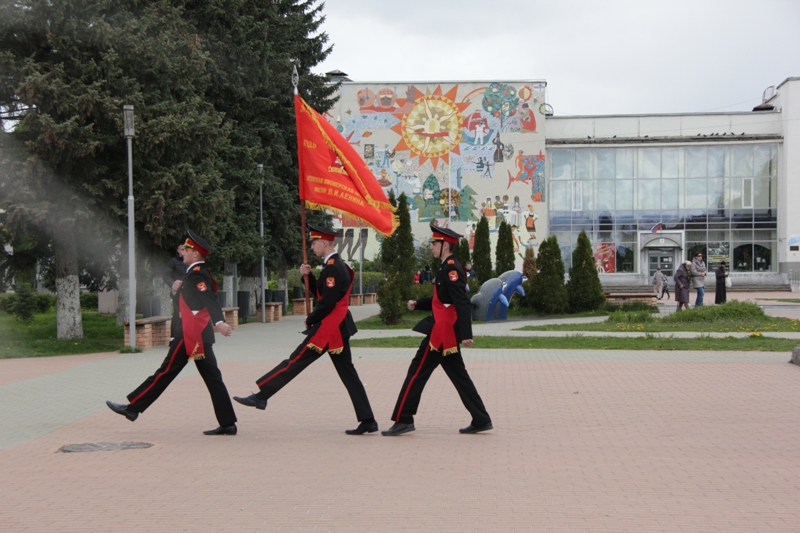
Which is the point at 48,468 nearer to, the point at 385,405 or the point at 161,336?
the point at 385,405

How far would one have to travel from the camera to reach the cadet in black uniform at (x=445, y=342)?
318 inches

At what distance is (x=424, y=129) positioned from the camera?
66812mm

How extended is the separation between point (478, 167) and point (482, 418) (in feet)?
194

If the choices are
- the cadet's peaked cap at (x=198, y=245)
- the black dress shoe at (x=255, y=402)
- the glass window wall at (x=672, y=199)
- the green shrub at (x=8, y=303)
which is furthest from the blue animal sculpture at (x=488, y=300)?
the glass window wall at (x=672, y=199)

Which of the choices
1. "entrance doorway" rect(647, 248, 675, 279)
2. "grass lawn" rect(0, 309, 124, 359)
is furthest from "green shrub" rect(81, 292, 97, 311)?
"entrance doorway" rect(647, 248, 675, 279)

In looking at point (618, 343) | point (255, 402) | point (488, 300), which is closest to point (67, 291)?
point (618, 343)

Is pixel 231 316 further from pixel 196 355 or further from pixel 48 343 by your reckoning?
pixel 196 355

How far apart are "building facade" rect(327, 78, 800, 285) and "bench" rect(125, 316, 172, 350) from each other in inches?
1657

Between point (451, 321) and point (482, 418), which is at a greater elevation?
point (451, 321)

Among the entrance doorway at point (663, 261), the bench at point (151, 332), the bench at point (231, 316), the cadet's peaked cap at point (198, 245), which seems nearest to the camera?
the cadet's peaked cap at point (198, 245)

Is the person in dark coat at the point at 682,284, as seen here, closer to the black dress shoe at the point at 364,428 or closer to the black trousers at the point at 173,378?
the black dress shoe at the point at 364,428

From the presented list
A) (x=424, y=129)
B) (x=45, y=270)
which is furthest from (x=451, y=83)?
(x=45, y=270)

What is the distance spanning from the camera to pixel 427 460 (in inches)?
282

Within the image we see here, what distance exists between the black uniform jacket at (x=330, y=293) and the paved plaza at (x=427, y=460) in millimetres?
1018
